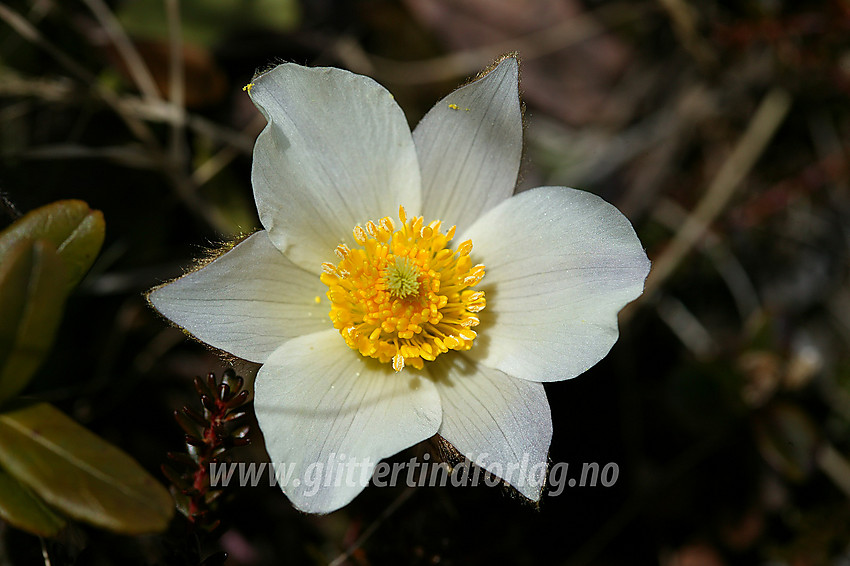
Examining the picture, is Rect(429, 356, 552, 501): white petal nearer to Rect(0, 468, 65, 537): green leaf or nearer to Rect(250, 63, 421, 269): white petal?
Rect(250, 63, 421, 269): white petal

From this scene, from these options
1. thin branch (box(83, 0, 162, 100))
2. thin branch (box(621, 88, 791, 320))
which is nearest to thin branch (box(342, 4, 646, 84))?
thin branch (box(621, 88, 791, 320))

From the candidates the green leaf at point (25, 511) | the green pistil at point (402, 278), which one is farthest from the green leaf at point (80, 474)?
the green pistil at point (402, 278)

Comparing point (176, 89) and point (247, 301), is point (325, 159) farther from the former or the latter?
point (176, 89)

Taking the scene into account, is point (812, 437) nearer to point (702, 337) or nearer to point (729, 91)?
point (702, 337)

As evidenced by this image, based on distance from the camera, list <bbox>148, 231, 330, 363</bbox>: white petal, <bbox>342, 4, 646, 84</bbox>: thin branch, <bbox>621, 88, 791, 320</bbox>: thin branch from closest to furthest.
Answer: <bbox>148, 231, 330, 363</bbox>: white petal < <bbox>621, 88, 791, 320</bbox>: thin branch < <bbox>342, 4, 646, 84</bbox>: thin branch

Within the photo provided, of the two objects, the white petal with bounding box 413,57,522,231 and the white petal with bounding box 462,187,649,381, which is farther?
the white petal with bounding box 413,57,522,231

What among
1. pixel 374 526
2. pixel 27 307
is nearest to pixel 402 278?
pixel 374 526

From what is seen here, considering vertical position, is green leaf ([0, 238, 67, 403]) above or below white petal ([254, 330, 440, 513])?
above
